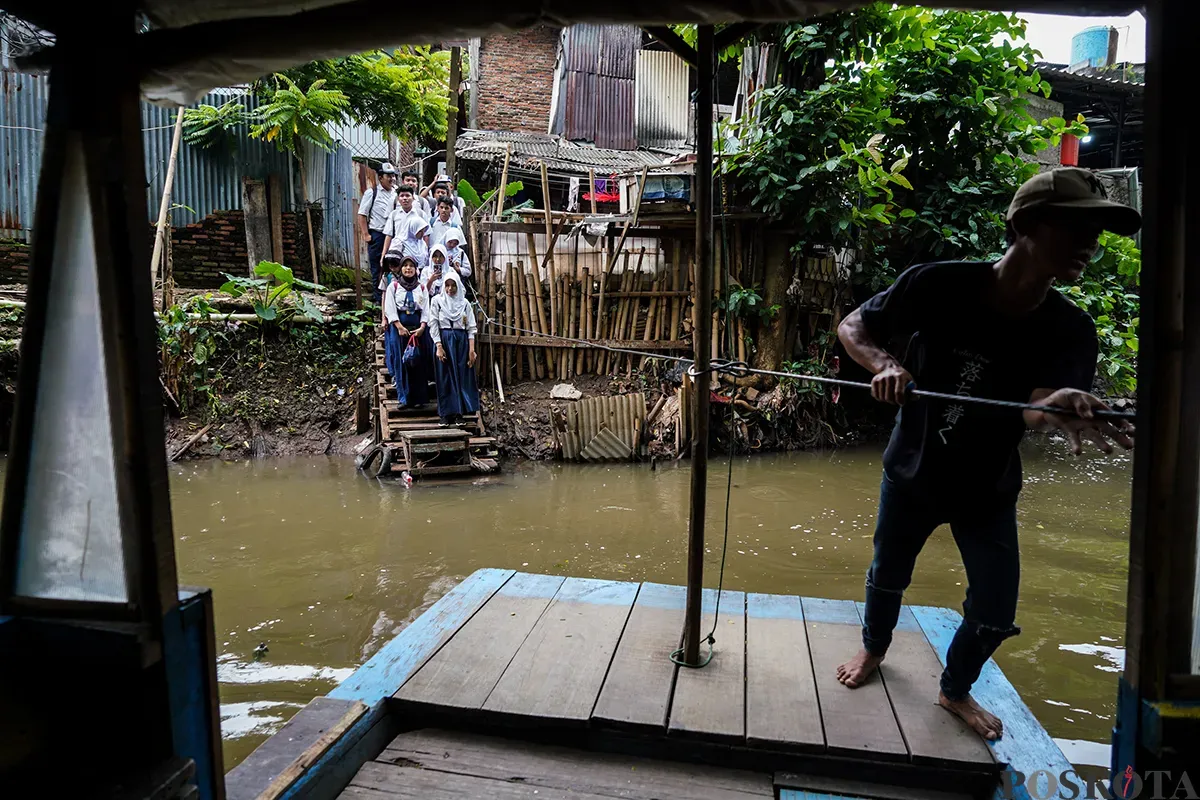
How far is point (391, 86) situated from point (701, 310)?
420 inches

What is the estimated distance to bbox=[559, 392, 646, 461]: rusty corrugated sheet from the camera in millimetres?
8258

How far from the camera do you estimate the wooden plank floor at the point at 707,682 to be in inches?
85.4

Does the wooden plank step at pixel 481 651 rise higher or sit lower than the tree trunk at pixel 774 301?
lower

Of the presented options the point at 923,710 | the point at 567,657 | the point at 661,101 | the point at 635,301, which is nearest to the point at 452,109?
the point at 661,101

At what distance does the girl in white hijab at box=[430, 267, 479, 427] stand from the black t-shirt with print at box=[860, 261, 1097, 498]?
6.30m

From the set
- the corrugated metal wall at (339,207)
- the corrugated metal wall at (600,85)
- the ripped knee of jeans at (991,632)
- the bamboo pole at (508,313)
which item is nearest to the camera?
the ripped knee of jeans at (991,632)

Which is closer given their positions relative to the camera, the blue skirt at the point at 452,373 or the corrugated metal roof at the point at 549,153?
the blue skirt at the point at 452,373

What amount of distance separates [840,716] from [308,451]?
7.75 meters

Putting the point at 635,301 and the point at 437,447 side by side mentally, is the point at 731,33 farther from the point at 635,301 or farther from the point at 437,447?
the point at 635,301

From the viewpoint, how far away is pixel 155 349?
1467 mm

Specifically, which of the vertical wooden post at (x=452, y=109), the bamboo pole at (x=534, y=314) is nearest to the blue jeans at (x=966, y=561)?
the bamboo pole at (x=534, y=314)

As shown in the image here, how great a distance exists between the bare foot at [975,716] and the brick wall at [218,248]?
38.4ft

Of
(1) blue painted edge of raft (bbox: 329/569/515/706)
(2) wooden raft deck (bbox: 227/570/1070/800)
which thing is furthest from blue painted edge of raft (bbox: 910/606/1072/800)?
(1) blue painted edge of raft (bbox: 329/569/515/706)

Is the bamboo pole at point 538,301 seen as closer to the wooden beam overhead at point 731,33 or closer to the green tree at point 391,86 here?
the green tree at point 391,86
